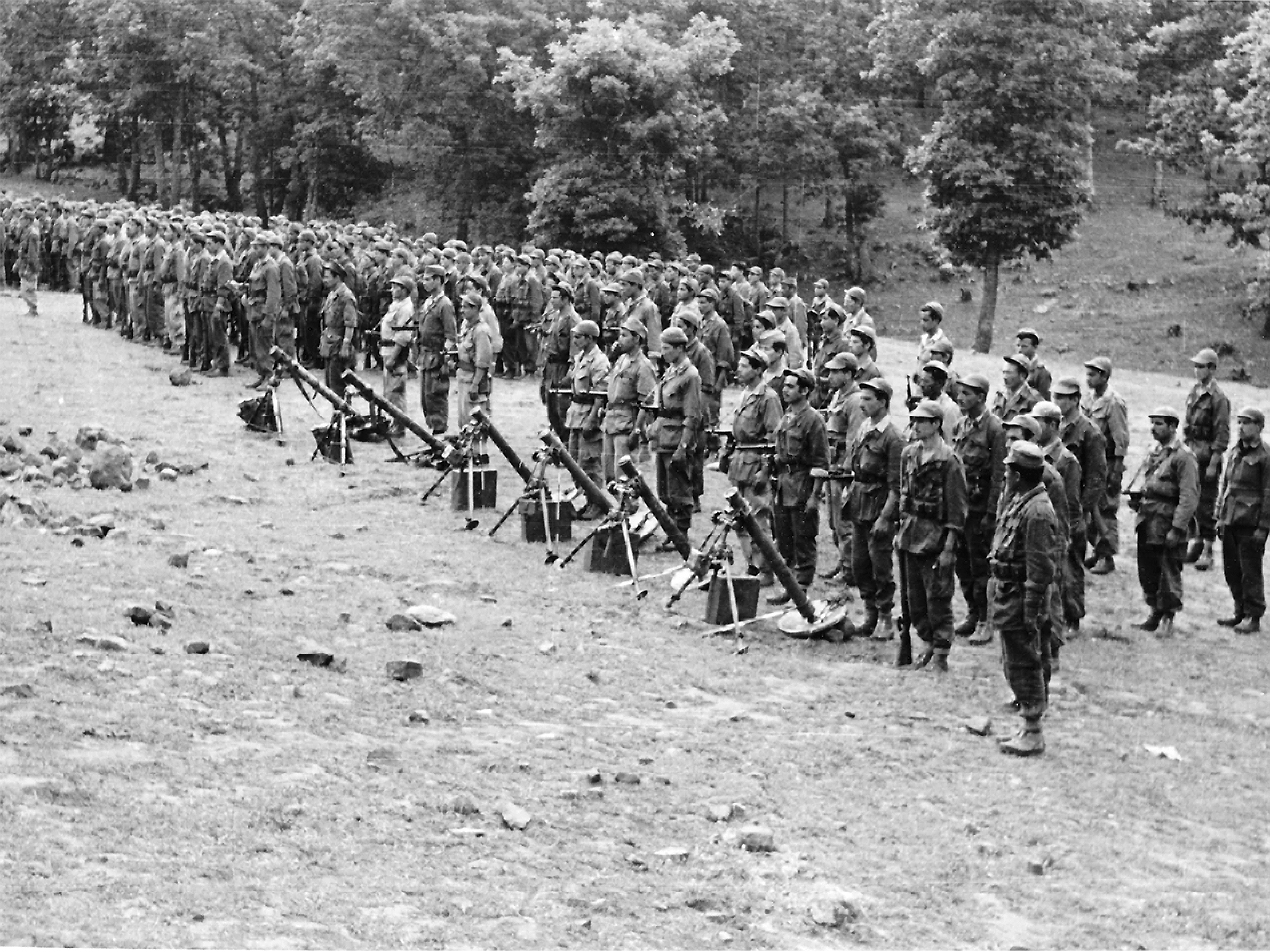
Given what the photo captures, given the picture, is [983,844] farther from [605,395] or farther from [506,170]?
[506,170]

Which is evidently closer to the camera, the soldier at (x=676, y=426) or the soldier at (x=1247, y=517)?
the soldier at (x=1247, y=517)

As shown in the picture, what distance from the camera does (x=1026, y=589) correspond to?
10.2m

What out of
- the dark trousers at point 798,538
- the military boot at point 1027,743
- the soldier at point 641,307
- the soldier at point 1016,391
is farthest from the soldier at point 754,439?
the soldier at point 641,307

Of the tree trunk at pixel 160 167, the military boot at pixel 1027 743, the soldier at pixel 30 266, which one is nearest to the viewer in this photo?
the military boot at pixel 1027 743

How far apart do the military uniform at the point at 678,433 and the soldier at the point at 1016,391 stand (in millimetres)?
2778

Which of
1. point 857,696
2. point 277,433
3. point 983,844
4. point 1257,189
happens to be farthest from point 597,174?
point 983,844

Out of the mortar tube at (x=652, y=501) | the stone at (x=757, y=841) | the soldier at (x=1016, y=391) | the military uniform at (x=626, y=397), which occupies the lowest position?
the stone at (x=757, y=841)

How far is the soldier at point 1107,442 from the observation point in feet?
48.9

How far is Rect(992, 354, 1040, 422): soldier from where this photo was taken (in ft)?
45.8

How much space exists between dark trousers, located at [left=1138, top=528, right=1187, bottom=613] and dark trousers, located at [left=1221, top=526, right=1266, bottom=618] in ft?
1.87

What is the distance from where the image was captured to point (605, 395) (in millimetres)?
16531

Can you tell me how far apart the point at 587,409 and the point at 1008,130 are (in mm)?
24710

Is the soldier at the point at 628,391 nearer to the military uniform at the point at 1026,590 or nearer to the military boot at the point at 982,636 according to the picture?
the military boot at the point at 982,636

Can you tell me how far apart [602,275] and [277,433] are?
9.33 metres
